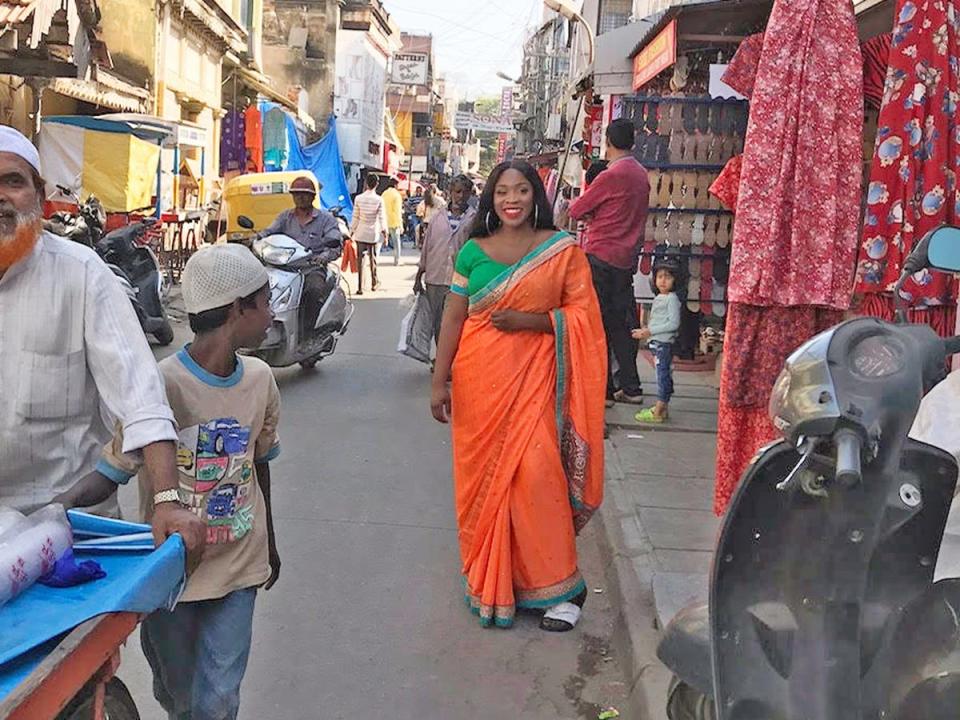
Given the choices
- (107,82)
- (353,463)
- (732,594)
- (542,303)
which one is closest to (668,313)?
(353,463)

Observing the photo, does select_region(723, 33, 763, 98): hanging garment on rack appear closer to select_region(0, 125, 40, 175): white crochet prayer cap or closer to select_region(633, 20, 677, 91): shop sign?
select_region(633, 20, 677, 91): shop sign

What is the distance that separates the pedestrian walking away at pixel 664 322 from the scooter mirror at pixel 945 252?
4.98 m

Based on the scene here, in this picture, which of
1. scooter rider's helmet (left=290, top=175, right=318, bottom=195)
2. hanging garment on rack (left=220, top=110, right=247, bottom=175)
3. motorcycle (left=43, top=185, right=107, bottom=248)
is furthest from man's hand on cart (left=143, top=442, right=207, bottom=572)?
hanging garment on rack (left=220, top=110, right=247, bottom=175)

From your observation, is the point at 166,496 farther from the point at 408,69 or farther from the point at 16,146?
the point at 408,69

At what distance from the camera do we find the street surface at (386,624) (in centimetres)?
385

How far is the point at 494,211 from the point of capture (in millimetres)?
4562

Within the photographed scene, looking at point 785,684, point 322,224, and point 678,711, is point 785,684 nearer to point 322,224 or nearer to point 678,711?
point 678,711

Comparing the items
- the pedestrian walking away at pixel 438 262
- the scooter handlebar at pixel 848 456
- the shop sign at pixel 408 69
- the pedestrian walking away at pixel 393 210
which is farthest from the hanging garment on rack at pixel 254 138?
the shop sign at pixel 408 69

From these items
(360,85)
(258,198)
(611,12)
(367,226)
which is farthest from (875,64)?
(360,85)

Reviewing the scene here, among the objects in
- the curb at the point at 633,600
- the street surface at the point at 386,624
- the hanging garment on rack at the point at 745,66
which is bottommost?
the street surface at the point at 386,624

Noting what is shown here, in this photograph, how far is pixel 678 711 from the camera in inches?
102

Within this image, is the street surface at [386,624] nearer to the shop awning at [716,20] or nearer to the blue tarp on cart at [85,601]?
the blue tarp on cart at [85,601]

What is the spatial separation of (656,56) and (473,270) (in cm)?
377

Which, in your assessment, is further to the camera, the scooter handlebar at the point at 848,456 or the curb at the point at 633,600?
the curb at the point at 633,600
